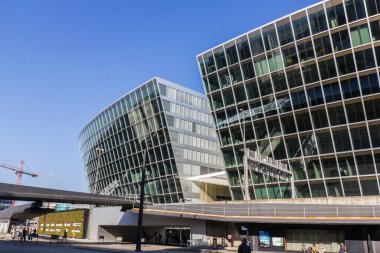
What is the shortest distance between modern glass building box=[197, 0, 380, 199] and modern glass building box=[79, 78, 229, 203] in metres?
13.6

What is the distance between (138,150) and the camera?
246 feet

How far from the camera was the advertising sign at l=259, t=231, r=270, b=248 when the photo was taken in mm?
37719

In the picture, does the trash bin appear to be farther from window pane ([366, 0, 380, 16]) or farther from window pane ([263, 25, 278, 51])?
window pane ([366, 0, 380, 16])

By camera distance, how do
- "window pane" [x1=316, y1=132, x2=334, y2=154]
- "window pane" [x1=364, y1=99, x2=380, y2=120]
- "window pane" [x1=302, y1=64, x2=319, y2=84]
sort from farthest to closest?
1. "window pane" [x1=316, y1=132, x2=334, y2=154]
2. "window pane" [x1=302, y1=64, x2=319, y2=84]
3. "window pane" [x1=364, y1=99, x2=380, y2=120]

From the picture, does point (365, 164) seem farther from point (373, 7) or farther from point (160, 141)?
point (160, 141)

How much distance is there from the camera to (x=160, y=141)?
2758 inches

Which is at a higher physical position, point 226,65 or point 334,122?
point 226,65

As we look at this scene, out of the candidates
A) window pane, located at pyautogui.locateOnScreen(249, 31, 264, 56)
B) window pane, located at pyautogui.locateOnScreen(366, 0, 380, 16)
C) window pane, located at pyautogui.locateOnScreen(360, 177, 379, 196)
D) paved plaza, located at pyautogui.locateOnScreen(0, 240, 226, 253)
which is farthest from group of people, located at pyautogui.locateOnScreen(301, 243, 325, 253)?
window pane, located at pyautogui.locateOnScreen(249, 31, 264, 56)

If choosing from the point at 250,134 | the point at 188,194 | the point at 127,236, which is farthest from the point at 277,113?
the point at 127,236

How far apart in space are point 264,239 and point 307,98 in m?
19.0

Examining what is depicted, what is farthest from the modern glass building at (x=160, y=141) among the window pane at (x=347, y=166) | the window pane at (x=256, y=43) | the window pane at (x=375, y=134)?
the window pane at (x=375, y=134)

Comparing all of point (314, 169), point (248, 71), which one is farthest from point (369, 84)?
point (248, 71)

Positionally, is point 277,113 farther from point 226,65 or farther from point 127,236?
point 127,236

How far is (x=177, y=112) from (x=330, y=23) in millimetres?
33376
